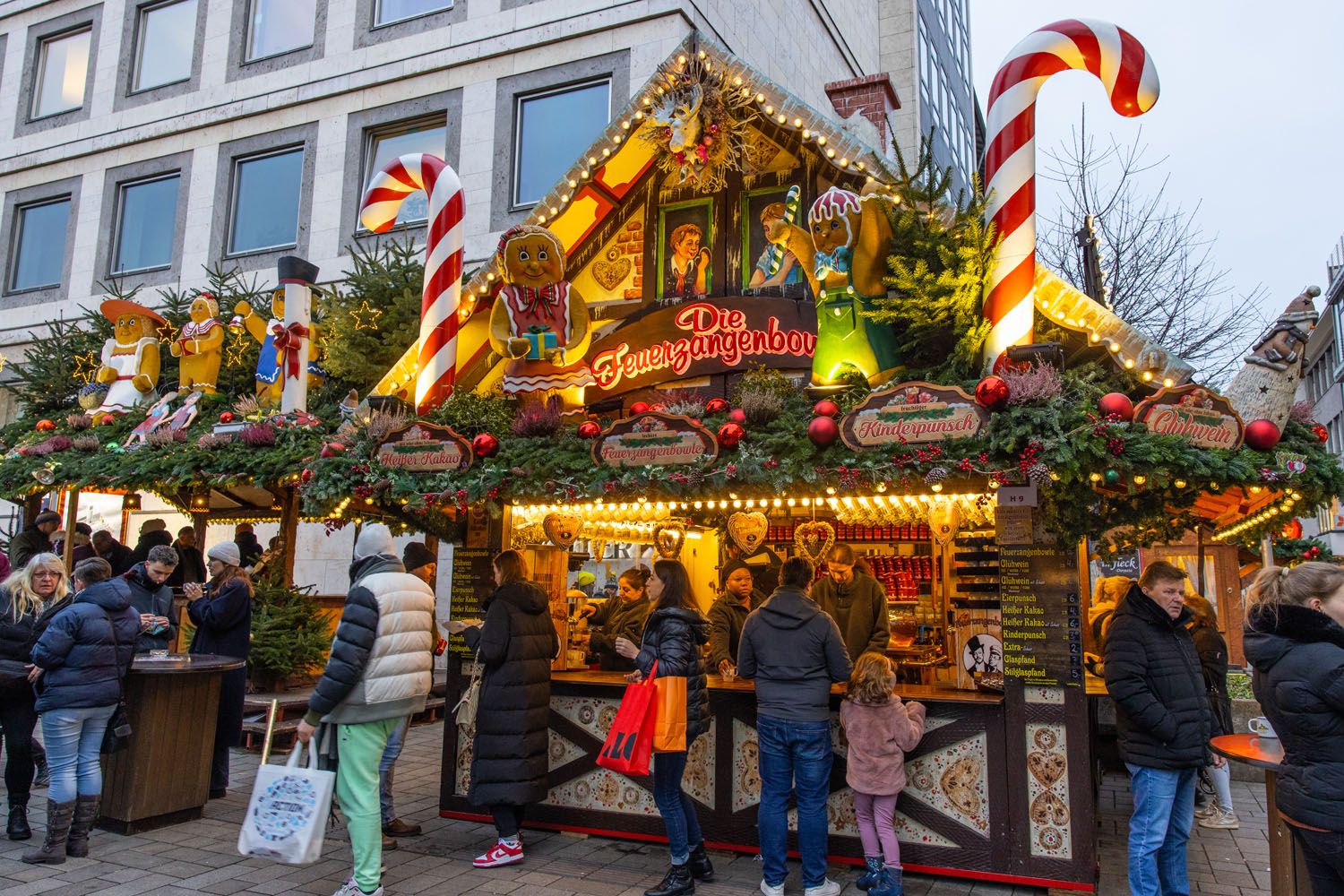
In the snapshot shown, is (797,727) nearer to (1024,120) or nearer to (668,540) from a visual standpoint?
(1024,120)

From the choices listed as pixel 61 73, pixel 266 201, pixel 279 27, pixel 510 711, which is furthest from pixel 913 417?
pixel 61 73

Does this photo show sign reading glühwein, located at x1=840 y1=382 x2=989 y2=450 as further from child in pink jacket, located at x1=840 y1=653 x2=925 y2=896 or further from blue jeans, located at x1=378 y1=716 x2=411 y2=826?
blue jeans, located at x1=378 y1=716 x2=411 y2=826

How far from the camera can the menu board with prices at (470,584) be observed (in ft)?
24.9

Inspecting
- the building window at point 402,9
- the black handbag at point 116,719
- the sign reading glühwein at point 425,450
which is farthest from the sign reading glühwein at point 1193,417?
the building window at point 402,9

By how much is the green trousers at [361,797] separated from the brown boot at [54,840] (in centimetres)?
216

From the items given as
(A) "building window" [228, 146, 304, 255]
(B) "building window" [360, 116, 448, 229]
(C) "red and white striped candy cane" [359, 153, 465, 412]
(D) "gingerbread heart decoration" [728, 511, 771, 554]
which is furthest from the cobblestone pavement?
(A) "building window" [228, 146, 304, 255]

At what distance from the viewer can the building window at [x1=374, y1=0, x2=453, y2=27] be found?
15992 mm

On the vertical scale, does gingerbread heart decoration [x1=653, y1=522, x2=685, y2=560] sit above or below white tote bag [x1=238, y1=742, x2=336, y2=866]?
above

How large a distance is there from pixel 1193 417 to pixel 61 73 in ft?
74.5

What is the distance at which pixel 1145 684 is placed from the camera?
16.2ft

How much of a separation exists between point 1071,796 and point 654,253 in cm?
548

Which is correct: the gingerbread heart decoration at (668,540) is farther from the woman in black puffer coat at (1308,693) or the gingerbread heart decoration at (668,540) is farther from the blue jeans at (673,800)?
the woman in black puffer coat at (1308,693)

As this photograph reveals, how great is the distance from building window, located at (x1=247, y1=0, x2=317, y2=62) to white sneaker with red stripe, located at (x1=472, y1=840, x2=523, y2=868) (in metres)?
15.4

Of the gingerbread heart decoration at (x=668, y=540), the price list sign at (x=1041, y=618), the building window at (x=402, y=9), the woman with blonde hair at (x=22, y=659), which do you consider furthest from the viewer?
the building window at (x=402, y=9)
